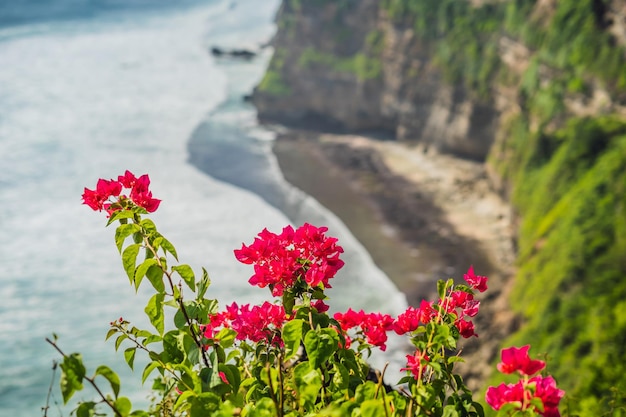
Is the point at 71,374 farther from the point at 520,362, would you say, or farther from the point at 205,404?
the point at 520,362

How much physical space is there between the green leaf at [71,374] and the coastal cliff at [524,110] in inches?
211

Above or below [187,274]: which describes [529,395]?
below

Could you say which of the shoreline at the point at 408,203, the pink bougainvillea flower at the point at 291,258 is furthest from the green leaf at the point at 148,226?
the shoreline at the point at 408,203

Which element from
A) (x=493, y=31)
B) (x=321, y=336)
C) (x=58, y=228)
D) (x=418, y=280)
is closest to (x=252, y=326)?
(x=321, y=336)

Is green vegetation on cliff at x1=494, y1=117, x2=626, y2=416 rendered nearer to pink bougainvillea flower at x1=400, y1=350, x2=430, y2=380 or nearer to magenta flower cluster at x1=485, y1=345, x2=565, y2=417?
pink bougainvillea flower at x1=400, y1=350, x2=430, y2=380

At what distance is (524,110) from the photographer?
130ft

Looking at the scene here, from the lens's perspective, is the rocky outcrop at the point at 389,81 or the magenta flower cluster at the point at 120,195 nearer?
the magenta flower cluster at the point at 120,195

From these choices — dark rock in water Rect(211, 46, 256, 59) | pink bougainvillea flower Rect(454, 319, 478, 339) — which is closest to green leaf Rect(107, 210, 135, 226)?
pink bougainvillea flower Rect(454, 319, 478, 339)

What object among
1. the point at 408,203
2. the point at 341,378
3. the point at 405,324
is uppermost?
the point at 408,203

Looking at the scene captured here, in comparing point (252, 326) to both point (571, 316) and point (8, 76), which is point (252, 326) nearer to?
point (571, 316)

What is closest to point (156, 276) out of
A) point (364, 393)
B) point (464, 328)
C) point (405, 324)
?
point (364, 393)

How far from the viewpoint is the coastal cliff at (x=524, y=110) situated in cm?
2289

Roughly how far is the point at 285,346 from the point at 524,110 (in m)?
37.6

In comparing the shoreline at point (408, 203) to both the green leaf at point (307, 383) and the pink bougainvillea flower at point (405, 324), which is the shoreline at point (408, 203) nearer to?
the pink bougainvillea flower at point (405, 324)
